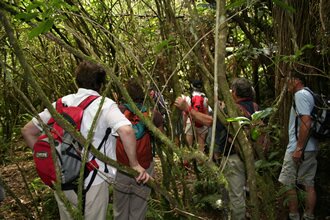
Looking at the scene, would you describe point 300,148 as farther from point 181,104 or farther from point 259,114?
point 259,114

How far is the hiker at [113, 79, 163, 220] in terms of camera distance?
3365 millimetres

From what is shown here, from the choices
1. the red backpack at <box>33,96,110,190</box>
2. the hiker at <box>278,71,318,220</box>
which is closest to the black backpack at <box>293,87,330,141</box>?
the hiker at <box>278,71,318,220</box>

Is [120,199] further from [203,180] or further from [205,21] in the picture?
[205,21]

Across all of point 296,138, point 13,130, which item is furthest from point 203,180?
point 13,130

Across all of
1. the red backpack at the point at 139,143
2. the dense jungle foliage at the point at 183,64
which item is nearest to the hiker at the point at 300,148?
the dense jungle foliage at the point at 183,64

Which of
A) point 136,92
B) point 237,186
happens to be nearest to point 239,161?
point 237,186

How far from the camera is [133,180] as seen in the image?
3.52 meters

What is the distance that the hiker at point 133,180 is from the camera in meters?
3.37

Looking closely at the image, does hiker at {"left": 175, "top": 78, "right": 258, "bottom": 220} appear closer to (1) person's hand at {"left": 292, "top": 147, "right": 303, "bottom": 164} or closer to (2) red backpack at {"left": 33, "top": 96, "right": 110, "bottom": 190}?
(1) person's hand at {"left": 292, "top": 147, "right": 303, "bottom": 164}

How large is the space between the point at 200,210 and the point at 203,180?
0.36 metres

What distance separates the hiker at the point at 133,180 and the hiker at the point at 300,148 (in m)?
1.39

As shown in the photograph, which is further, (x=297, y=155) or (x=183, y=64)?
(x=183, y=64)

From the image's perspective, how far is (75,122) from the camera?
2531 millimetres

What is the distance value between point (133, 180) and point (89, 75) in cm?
122
